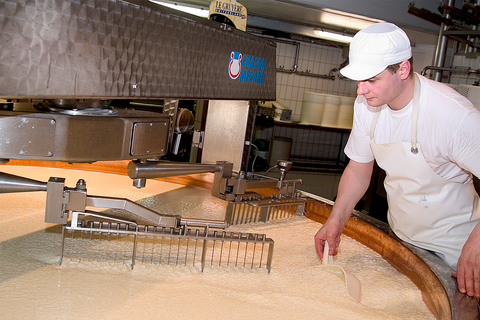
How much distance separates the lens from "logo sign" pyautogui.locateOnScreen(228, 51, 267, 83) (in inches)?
45.3

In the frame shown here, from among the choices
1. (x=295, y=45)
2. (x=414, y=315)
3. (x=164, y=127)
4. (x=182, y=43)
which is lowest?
(x=414, y=315)

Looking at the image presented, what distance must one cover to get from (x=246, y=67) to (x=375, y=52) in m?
0.32

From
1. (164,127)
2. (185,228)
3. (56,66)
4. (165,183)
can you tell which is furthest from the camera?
(165,183)

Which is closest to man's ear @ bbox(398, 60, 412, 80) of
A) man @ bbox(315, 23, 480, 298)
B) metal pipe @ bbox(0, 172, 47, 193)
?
man @ bbox(315, 23, 480, 298)

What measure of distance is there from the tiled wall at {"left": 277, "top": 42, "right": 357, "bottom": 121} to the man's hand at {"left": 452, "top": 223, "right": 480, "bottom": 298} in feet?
20.5

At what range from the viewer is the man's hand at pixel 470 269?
1.08 m

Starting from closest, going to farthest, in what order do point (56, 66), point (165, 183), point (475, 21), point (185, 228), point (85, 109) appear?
point (56, 66)
point (85, 109)
point (185, 228)
point (165, 183)
point (475, 21)

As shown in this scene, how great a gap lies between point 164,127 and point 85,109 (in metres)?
0.20

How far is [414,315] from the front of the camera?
110cm

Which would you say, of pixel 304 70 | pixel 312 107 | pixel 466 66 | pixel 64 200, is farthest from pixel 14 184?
pixel 304 70

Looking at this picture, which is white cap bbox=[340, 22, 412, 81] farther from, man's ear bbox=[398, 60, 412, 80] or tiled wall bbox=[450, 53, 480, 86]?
tiled wall bbox=[450, 53, 480, 86]

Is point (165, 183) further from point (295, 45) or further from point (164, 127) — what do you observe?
point (295, 45)

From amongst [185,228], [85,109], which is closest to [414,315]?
[185,228]

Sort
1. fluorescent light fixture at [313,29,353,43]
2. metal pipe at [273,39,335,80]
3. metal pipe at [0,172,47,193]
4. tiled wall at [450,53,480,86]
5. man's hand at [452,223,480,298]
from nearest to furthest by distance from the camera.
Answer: metal pipe at [0,172,47,193]
man's hand at [452,223,480,298]
tiled wall at [450,53,480,86]
fluorescent light fixture at [313,29,353,43]
metal pipe at [273,39,335,80]
